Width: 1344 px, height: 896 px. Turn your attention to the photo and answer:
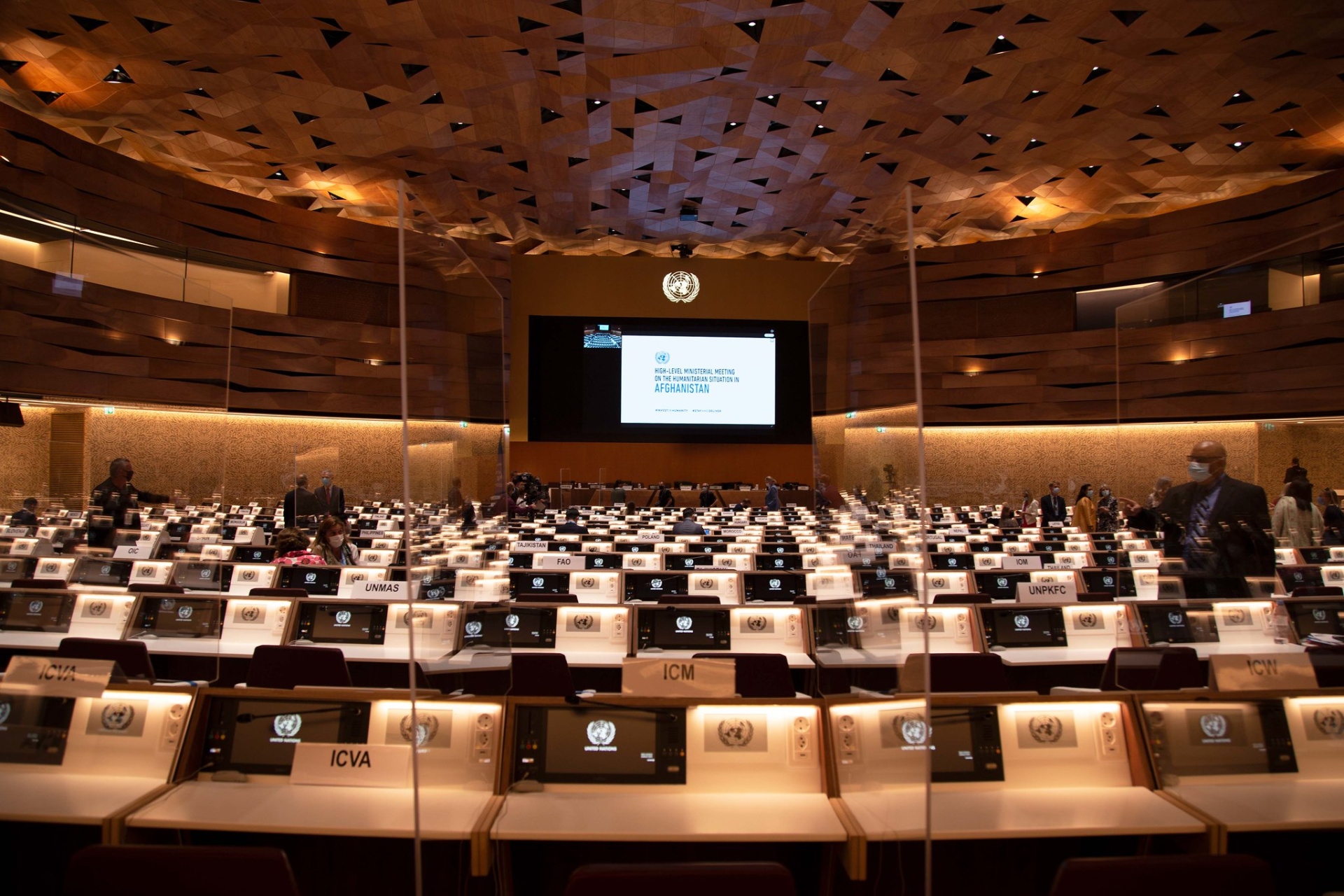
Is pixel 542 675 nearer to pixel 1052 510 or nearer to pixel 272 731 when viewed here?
pixel 272 731

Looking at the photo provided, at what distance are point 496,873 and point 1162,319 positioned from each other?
5.72m

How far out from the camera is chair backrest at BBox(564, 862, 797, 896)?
1.57 metres

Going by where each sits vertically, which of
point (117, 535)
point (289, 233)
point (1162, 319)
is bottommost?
point (117, 535)

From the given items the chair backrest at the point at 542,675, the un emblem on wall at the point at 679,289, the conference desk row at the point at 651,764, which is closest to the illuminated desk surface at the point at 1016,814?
the conference desk row at the point at 651,764

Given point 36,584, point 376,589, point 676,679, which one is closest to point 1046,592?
point 676,679

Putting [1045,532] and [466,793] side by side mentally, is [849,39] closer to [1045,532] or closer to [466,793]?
[1045,532]

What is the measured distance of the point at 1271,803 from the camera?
2316 mm

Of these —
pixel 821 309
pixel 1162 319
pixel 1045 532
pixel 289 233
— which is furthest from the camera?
pixel 289 233

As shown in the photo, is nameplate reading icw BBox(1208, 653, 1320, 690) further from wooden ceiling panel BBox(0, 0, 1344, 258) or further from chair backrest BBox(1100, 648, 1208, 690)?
wooden ceiling panel BBox(0, 0, 1344, 258)

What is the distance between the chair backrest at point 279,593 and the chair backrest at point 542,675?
2.16 m

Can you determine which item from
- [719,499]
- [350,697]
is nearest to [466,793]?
[350,697]

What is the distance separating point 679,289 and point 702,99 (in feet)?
29.4

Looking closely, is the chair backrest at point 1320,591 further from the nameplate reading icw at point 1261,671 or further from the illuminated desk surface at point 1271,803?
the illuminated desk surface at point 1271,803

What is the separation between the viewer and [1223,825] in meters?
2.14
